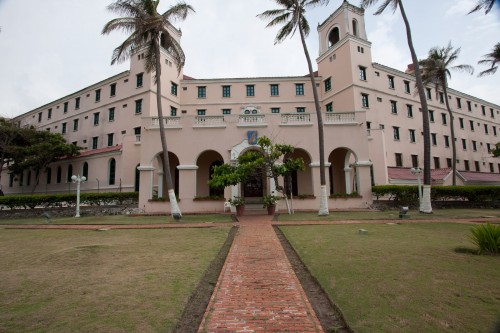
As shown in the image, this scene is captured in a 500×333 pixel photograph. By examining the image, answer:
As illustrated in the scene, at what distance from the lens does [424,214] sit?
16.5m

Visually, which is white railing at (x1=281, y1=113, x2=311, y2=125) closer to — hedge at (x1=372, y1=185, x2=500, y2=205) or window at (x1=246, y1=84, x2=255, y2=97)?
hedge at (x1=372, y1=185, x2=500, y2=205)

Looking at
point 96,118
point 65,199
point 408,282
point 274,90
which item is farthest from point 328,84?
point 408,282

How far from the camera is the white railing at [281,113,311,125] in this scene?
67.6ft

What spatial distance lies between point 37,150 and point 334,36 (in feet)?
118

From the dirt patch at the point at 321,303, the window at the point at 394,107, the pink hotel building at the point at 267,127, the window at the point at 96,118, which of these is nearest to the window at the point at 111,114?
the pink hotel building at the point at 267,127

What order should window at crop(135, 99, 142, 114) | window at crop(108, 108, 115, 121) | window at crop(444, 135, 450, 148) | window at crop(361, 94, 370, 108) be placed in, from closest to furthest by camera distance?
window at crop(361, 94, 370, 108)
window at crop(135, 99, 142, 114)
window at crop(108, 108, 115, 121)
window at crop(444, 135, 450, 148)

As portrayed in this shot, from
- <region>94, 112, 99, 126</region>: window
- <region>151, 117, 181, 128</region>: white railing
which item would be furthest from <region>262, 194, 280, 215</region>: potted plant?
<region>94, 112, 99, 126</region>: window

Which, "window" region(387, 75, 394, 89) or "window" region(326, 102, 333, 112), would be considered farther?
"window" region(387, 75, 394, 89)

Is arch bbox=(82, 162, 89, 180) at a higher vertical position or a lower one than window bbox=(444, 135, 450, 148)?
lower

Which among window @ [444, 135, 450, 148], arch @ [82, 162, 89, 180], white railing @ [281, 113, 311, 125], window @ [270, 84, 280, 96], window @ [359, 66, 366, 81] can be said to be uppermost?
window @ [359, 66, 366, 81]

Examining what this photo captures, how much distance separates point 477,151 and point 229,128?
42679 millimetres

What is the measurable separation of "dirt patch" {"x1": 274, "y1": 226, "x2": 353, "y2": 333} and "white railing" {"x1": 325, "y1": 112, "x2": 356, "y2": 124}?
51.2ft

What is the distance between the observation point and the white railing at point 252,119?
20672 millimetres

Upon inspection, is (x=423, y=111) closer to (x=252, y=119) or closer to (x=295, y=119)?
(x=295, y=119)
